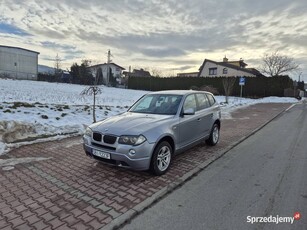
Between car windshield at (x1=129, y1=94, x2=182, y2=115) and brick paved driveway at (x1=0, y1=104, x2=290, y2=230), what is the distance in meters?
1.20

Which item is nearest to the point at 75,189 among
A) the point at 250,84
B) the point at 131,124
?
the point at 131,124

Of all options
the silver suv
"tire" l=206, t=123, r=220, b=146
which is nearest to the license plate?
the silver suv

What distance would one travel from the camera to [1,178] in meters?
4.25

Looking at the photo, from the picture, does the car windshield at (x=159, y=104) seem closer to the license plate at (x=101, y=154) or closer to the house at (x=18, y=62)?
the license plate at (x=101, y=154)

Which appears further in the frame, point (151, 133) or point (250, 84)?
point (250, 84)

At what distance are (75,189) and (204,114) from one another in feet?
11.9

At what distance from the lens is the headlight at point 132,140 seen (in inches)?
159

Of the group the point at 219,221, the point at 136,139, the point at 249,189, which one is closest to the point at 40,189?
the point at 136,139

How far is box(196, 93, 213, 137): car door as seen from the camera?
5925 millimetres

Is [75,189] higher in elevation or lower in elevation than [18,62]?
lower

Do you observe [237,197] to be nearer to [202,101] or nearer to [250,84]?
[202,101]

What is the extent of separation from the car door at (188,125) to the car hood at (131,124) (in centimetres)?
38

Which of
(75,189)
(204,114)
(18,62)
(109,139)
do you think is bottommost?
(75,189)

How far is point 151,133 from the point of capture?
165 inches
